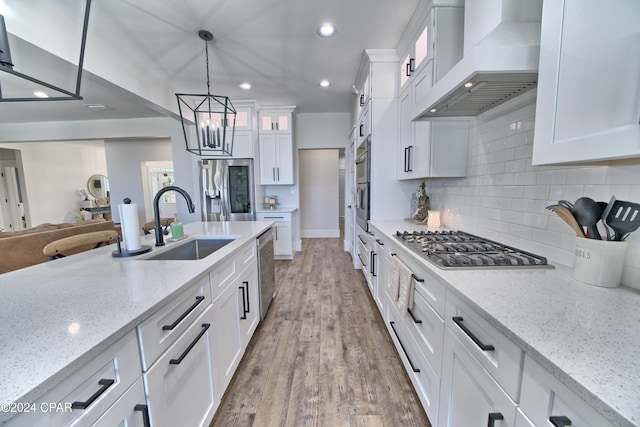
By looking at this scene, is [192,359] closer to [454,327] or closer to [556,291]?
[454,327]

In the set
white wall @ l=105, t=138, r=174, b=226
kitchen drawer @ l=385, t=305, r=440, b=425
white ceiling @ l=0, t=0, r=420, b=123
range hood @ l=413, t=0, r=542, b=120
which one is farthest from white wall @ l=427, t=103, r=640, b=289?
white wall @ l=105, t=138, r=174, b=226

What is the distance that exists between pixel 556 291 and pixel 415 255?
0.60m

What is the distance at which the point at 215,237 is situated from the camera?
1948mm

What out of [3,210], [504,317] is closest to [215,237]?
[504,317]

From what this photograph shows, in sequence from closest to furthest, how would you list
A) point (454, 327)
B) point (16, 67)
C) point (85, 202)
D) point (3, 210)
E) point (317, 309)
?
1. point (454, 327)
2. point (16, 67)
3. point (317, 309)
4. point (3, 210)
5. point (85, 202)

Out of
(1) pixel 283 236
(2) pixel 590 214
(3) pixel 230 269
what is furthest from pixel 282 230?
(2) pixel 590 214

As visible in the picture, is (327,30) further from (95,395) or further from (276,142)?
(95,395)

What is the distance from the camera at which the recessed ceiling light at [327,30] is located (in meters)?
2.17

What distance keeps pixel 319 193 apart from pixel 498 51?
198 inches

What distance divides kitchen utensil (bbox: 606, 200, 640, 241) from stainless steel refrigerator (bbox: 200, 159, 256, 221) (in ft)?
13.1

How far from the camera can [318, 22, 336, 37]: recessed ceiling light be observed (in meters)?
2.17

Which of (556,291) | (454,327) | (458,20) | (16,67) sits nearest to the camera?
(556,291)

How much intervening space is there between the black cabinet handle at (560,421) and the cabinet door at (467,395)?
0.47 feet

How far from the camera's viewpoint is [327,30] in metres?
2.23
